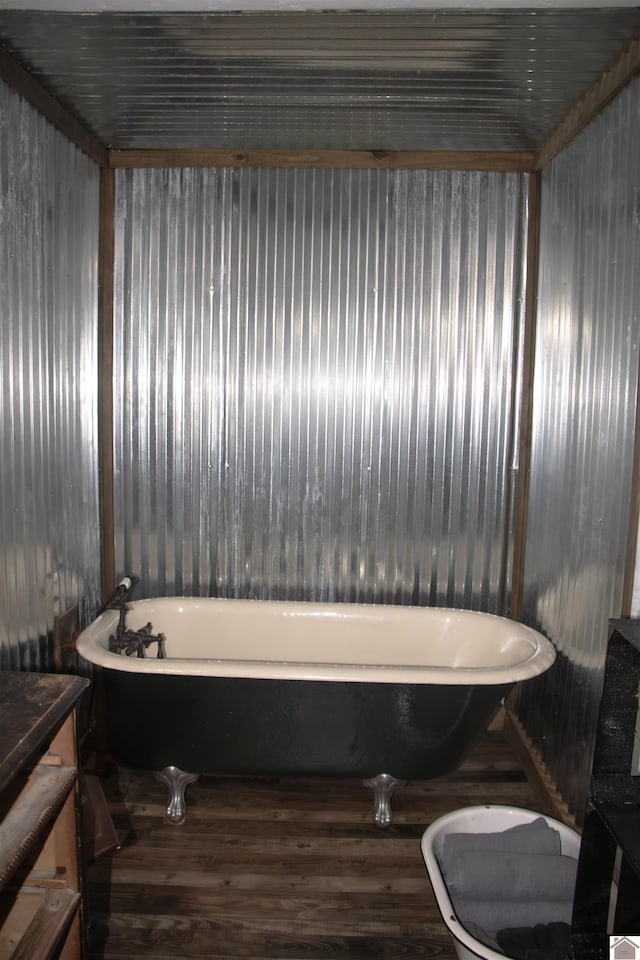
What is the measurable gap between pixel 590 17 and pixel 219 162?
64.1 inches

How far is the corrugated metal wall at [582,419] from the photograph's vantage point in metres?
2.08

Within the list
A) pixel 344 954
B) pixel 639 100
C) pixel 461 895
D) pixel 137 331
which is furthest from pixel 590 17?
pixel 344 954

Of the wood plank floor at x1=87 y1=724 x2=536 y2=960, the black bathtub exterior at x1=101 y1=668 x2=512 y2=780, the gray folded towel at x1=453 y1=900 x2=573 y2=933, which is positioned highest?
the black bathtub exterior at x1=101 y1=668 x2=512 y2=780

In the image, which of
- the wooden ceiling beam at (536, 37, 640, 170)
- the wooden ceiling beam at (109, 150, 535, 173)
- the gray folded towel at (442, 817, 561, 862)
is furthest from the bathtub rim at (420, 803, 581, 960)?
the wooden ceiling beam at (109, 150, 535, 173)

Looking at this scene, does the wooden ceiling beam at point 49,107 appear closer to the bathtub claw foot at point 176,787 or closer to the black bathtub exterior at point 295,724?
the black bathtub exterior at point 295,724

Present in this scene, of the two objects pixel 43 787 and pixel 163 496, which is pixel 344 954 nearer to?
pixel 43 787

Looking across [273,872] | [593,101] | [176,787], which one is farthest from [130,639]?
[593,101]

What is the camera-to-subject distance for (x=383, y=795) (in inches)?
98.6

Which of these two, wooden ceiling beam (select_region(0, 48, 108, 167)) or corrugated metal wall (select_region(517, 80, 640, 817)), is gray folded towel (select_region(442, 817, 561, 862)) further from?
wooden ceiling beam (select_region(0, 48, 108, 167))

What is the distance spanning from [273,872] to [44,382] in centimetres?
184

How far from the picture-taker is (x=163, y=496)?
3143 millimetres

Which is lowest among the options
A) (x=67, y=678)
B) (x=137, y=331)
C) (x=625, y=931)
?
(x=625, y=931)

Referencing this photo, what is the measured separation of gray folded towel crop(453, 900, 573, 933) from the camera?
1814 mm

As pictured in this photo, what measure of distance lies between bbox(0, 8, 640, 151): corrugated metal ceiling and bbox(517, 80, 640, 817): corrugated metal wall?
0.26 meters
